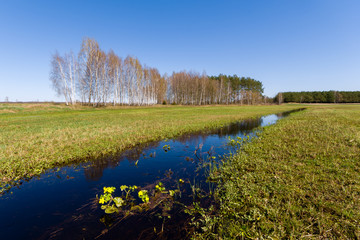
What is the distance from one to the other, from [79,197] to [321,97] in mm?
154033

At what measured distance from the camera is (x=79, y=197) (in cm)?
415

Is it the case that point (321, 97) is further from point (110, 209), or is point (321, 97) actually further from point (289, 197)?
point (110, 209)

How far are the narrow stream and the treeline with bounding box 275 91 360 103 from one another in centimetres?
11579

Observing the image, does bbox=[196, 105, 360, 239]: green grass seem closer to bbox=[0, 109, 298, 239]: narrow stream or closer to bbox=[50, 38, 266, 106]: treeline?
bbox=[0, 109, 298, 239]: narrow stream

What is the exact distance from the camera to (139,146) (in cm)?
885

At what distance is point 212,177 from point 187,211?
1874mm

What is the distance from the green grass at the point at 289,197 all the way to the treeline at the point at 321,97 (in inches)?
4466

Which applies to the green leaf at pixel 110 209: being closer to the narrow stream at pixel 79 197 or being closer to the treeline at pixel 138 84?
the narrow stream at pixel 79 197

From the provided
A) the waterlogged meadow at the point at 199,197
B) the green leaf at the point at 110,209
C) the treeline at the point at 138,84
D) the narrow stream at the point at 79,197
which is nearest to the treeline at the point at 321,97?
the treeline at the point at 138,84

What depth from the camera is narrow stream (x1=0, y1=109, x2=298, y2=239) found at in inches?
120

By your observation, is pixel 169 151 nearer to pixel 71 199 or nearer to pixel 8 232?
pixel 71 199

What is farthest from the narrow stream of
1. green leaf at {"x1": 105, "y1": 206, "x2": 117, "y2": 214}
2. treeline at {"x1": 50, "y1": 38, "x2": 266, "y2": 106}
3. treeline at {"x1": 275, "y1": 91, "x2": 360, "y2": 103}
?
treeline at {"x1": 275, "y1": 91, "x2": 360, "y2": 103}

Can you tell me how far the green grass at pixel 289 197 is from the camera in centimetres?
270

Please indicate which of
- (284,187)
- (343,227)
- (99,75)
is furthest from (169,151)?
(99,75)
